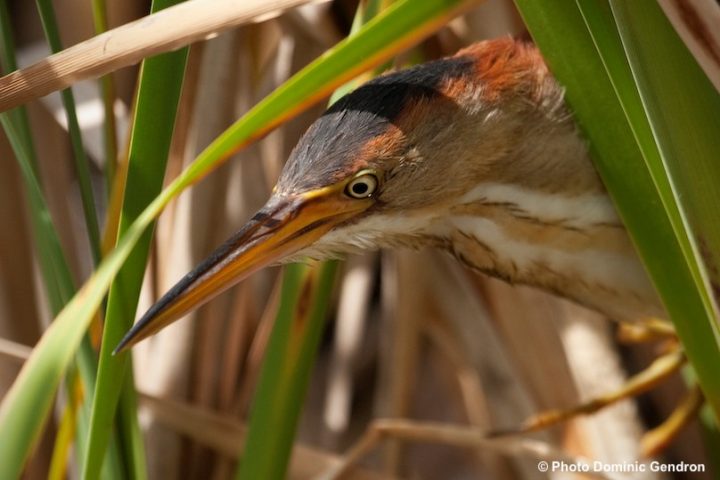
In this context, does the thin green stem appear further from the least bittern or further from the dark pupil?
the dark pupil

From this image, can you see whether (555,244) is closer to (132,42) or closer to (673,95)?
(673,95)

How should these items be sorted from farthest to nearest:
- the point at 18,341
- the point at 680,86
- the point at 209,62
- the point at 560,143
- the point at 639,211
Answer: the point at 18,341 → the point at 209,62 → the point at 560,143 → the point at 639,211 → the point at 680,86

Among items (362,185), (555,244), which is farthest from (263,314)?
(362,185)

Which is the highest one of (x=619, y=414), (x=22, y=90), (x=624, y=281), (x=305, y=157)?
(x=22, y=90)

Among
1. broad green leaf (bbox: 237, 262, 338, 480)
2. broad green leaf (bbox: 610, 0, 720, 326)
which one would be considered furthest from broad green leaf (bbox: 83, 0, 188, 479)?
broad green leaf (bbox: 610, 0, 720, 326)

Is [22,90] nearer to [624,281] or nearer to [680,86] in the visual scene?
[680,86]

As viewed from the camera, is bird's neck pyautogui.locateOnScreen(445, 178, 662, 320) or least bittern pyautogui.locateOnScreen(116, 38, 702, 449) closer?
least bittern pyautogui.locateOnScreen(116, 38, 702, 449)

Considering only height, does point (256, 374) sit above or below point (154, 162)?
below

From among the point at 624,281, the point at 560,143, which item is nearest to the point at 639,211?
the point at 560,143
